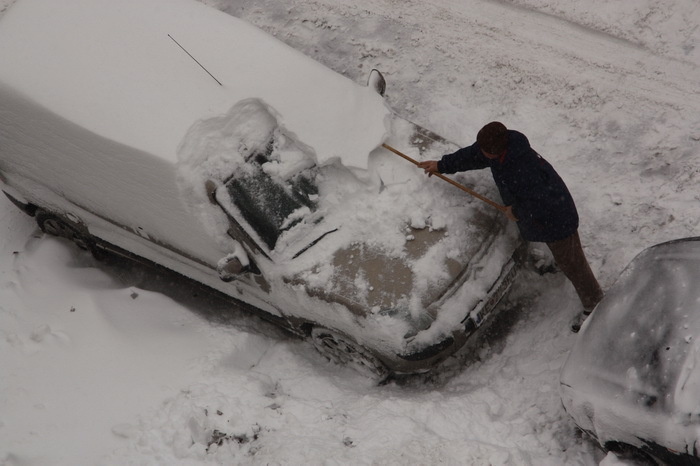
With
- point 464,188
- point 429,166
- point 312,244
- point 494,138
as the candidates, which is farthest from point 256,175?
point 494,138

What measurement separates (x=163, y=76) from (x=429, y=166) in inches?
84.8

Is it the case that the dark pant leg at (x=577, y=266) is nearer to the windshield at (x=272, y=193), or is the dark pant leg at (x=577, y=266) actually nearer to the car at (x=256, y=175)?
the car at (x=256, y=175)

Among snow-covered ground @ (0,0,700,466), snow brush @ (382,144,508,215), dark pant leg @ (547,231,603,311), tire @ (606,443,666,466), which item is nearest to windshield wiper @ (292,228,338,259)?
snow brush @ (382,144,508,215)

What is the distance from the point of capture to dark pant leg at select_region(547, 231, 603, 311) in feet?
15.0

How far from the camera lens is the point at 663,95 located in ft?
20.1

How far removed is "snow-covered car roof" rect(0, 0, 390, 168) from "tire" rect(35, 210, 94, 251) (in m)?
1.30

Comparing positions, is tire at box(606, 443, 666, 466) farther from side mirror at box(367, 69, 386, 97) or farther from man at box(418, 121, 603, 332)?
side mirror at box(367, 69, 386, 97)

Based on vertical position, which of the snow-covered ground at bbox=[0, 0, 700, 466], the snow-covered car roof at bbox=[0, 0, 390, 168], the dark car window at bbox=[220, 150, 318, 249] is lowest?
the snow-covered ground at bbox=[0, 0, 700, 466]

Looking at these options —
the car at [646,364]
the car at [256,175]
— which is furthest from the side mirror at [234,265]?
the car at [646,364]

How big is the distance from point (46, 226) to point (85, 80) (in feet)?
5.80

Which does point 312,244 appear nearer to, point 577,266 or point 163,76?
point 163,76

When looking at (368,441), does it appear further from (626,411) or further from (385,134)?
(385,134)

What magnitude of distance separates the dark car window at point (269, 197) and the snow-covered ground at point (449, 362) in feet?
3.70

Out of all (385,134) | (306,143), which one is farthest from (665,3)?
(306,143)
